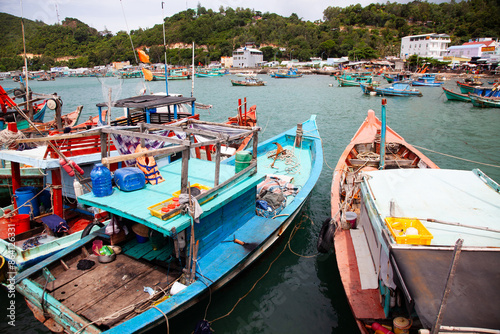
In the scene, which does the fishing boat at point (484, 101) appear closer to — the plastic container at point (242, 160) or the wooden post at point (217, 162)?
the plastic container at point (242, 160)

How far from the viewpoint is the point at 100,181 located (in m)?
5.39

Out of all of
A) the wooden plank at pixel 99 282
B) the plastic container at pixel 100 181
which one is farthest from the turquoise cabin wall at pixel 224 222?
the plastic container at pixel 100 181

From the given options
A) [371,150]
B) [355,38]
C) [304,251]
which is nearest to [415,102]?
[371,150]

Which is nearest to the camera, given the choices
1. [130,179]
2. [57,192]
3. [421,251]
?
[421,251]

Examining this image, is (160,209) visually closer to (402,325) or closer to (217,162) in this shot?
(217,162)

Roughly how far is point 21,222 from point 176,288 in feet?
16.2

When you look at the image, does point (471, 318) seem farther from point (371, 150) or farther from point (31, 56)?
point (31, 56)

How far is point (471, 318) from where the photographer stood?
3164mm

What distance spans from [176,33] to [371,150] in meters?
116

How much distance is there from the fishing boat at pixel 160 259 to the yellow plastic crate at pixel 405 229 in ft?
9.47

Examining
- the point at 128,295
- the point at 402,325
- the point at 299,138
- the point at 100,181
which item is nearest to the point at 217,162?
the point at 100,181

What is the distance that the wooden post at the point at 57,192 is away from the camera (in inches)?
295

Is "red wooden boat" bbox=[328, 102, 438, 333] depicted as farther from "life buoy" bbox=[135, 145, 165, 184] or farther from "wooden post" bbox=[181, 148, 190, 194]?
"life buoy" bbox=[135, 145, 165, 184]

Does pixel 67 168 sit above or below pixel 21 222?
above
